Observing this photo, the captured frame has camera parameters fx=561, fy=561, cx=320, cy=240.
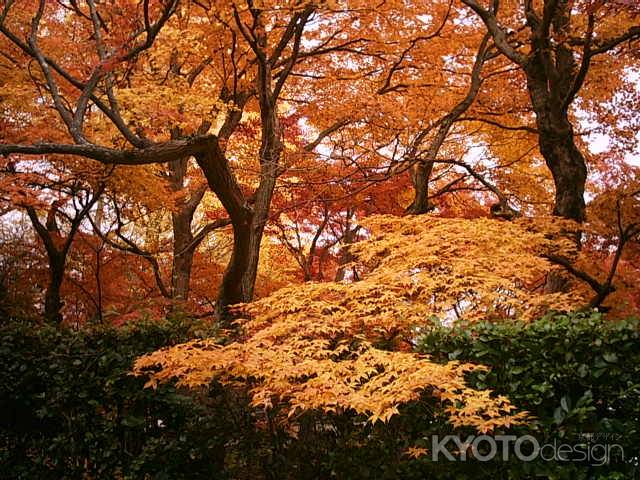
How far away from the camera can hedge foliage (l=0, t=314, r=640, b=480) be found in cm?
333

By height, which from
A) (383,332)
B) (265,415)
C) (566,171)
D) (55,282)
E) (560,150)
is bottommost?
(265,415)

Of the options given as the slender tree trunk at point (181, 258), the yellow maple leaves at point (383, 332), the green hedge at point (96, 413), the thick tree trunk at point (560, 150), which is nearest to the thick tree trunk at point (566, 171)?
the thick tree trunk at point (560, 150)

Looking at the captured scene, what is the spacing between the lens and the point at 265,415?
4145 millimetres

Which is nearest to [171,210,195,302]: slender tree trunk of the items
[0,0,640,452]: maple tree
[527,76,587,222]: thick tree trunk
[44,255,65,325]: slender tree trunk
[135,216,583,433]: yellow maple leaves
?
[0,0,640,452]: maple tree

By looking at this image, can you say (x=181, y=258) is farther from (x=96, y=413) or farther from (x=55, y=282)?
(x=96, y=413)

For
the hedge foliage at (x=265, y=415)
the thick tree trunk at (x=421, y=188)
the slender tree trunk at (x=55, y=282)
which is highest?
the thick tree trunk at (x=421, y=188)

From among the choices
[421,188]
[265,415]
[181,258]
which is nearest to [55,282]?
[181,258]

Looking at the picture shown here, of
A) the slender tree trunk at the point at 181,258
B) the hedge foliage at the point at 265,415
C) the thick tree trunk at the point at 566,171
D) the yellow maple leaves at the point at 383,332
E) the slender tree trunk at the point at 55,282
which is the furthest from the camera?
the slender tree trunk at the point at 181,258

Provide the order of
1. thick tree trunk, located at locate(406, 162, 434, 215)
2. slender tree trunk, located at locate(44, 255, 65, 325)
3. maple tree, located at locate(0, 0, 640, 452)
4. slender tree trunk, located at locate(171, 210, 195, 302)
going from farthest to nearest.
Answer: slender tree trunk, located at locate(171, 210, 195, 302) → slender tree trunk, located at locate(44, 255, 65, 325) → thick tree trunk, located at locate(406, 162, 434, 215) → maple tree, located at locate(0, 0, 640, 452)

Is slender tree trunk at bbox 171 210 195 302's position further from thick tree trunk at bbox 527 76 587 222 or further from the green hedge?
thick tree trunk at bbox 527 76 587 222

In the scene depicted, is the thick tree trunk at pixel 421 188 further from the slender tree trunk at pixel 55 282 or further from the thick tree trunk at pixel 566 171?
the slender tree trunk at pixel 55 282

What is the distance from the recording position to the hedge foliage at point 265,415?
3332 mm

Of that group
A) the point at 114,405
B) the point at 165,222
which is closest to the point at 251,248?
the point at 114,405

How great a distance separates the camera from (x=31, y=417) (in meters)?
4.68
